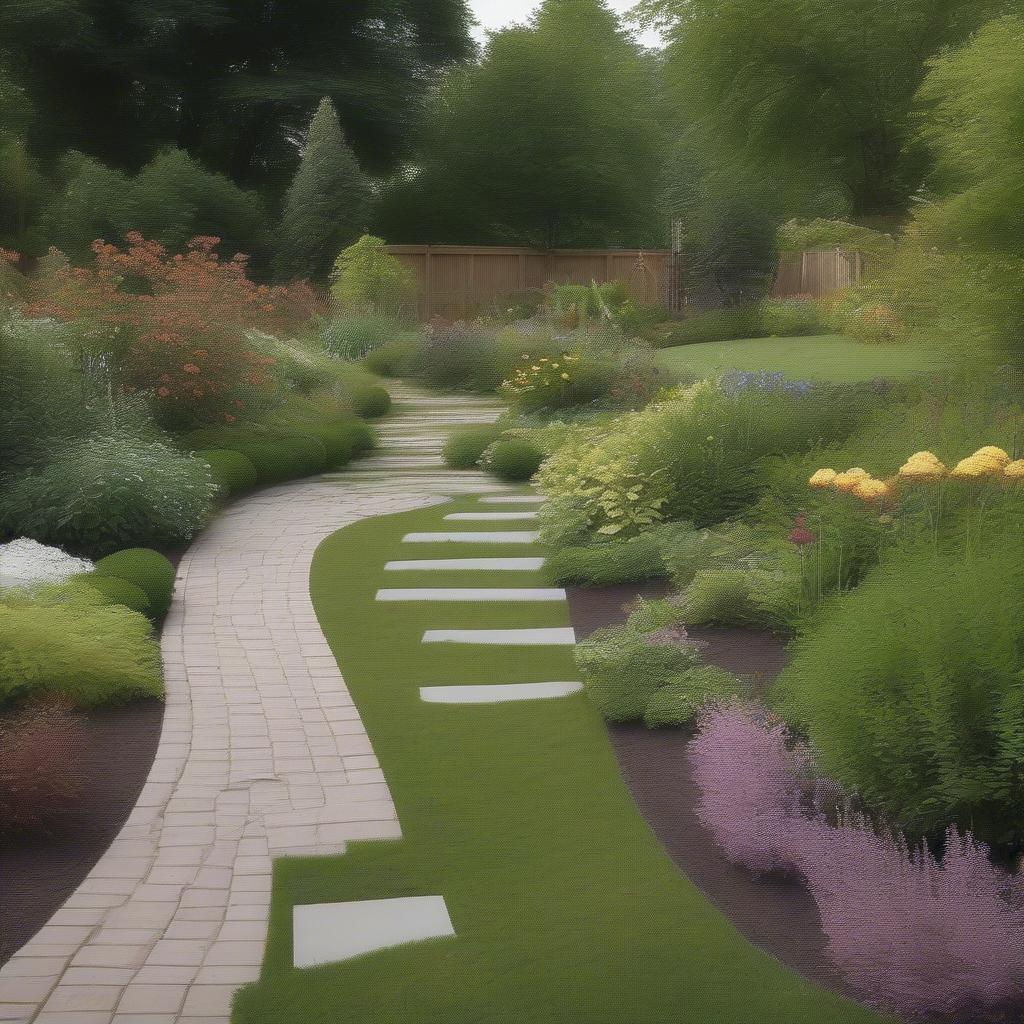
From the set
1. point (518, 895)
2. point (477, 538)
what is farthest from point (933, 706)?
point (477, 538)

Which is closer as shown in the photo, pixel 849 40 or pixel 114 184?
pixel 849 40

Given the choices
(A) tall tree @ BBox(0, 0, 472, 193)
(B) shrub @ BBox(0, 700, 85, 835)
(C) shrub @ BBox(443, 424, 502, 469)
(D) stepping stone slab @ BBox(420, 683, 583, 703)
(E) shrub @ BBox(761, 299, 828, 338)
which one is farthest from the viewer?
(A) tall tree @ BBox(0, 0, 472, 193)

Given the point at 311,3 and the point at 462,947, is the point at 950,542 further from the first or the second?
the point at 311,3

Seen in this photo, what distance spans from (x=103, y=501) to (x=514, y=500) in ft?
12.3

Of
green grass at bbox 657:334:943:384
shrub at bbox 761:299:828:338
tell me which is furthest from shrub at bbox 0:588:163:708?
shrub at bbox 761:299:828:338

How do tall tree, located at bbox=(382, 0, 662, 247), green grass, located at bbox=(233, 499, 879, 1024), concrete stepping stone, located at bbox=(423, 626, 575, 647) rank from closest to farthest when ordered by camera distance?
green grass, located at bbox=(233, 499, 879, 1024)
concrete stepping stone, located at bbox=(423, 626, 575, 647)
tall tree, located at bbox=(382, 0, 662, 247)

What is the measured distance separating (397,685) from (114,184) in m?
25.1

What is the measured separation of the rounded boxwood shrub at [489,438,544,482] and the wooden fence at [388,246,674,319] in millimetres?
15854

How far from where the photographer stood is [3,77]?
33.3 m

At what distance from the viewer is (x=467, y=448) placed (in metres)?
13.4

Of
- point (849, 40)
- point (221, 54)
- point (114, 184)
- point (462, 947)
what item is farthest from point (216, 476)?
point (221, 54)

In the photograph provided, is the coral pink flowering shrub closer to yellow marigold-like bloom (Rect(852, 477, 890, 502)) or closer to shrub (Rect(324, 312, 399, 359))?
yellow marigold-like bloom (Rect(852, 477, 890, 502))

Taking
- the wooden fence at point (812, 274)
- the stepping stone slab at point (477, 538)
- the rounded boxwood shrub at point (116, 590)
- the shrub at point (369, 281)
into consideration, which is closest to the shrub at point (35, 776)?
the rounded boxwood shrub at point (116, 590)

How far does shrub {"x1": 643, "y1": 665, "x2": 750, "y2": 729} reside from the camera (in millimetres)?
5328
